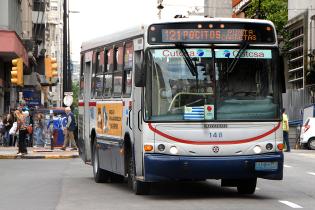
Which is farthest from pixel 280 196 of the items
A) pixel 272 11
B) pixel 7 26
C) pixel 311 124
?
pixel 272 11

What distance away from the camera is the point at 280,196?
15000 millimetres

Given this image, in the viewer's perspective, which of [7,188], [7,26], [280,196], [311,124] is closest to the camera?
[280,196]

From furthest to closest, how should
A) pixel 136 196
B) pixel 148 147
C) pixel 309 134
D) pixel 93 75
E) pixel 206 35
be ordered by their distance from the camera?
pixel 309 134, pixel 93 75, pixel 136 196, pixel 206 35, pixel 148 147

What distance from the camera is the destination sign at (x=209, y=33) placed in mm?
14016

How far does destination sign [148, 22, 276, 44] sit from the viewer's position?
14.0m

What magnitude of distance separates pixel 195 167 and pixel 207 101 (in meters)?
1.04

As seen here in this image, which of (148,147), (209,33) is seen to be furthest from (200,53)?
(148,147)

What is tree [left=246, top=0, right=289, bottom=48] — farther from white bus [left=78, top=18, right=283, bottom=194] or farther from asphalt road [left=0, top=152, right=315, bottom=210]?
white bus [left=78, top=18, right=283, bottom=194]

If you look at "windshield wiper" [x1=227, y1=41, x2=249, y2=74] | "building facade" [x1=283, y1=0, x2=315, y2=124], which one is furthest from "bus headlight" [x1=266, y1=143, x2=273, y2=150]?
"building facade" [x1=283, y1=0, x2=315, y2=124]

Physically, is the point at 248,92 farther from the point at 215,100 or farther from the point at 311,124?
the point at 311,124

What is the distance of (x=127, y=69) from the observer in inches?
608

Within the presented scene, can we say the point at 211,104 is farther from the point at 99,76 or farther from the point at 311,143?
the point at 311,143

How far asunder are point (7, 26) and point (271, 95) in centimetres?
3174

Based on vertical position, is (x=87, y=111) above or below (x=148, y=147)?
above
